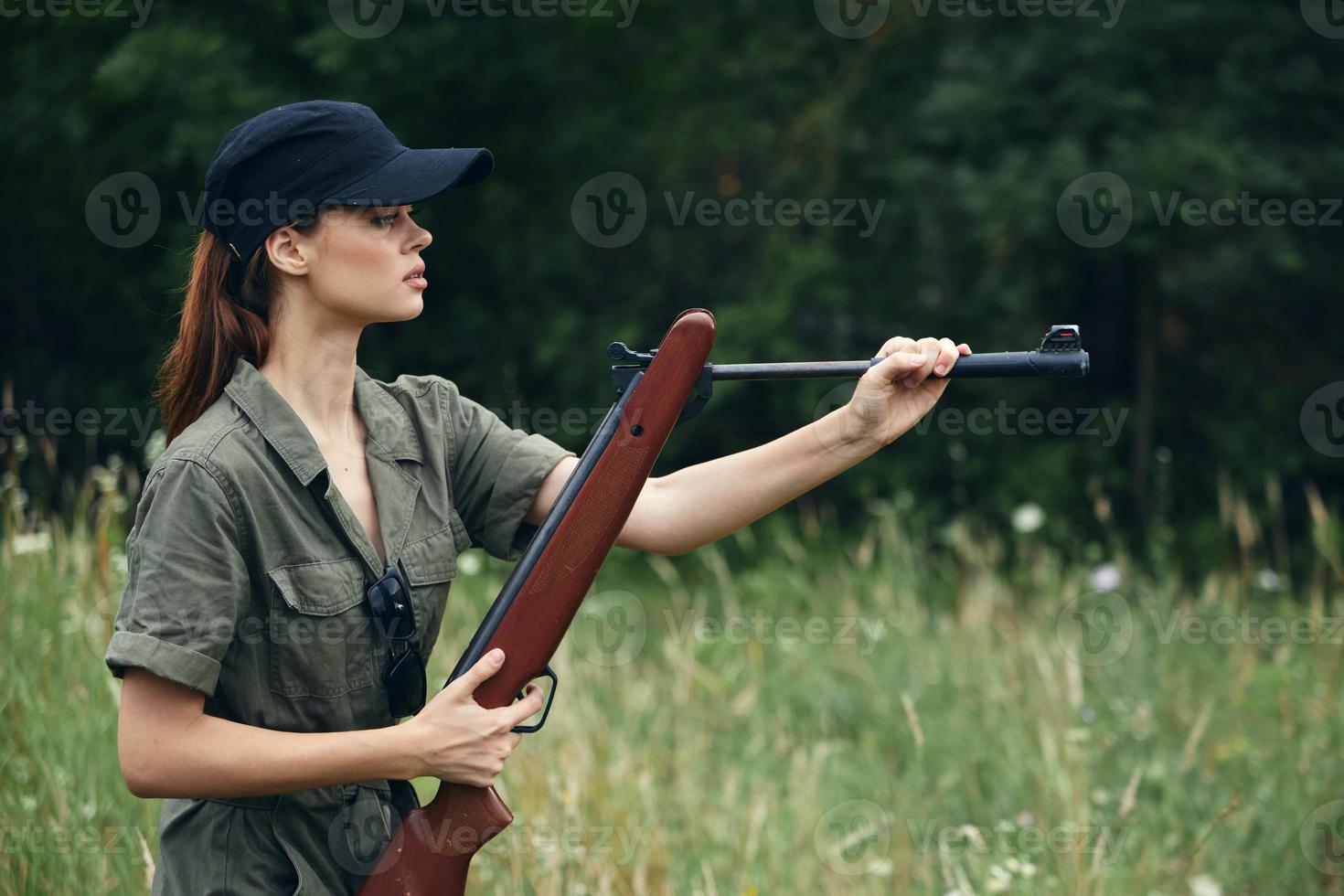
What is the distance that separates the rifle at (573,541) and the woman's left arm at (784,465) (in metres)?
0.06

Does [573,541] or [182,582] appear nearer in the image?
[182,582]

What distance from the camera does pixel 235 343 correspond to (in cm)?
203

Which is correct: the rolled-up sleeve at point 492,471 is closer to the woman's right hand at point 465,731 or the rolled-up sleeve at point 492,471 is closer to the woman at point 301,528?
the woman at point 301,528

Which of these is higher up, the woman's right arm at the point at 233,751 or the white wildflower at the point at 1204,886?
the woman's right arm at the point at 233,751

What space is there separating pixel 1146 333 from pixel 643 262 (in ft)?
12.0

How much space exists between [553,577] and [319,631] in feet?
1.24

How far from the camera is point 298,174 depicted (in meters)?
1.94

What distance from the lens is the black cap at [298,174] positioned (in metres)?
1.93

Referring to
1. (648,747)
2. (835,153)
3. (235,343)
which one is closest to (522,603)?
(235,343)


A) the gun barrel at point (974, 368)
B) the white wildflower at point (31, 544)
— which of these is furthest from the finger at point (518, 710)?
the white wildflower at point (31, 544)

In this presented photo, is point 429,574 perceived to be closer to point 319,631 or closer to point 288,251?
point 319,631

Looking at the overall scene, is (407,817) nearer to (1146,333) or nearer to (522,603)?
(522,603)

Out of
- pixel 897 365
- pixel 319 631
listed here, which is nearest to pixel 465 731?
pixel 319 631

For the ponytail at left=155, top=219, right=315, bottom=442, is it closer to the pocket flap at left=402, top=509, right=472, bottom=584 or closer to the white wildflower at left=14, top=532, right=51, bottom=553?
the pocket flap at left=402, top=509, right=472, bottom=584
